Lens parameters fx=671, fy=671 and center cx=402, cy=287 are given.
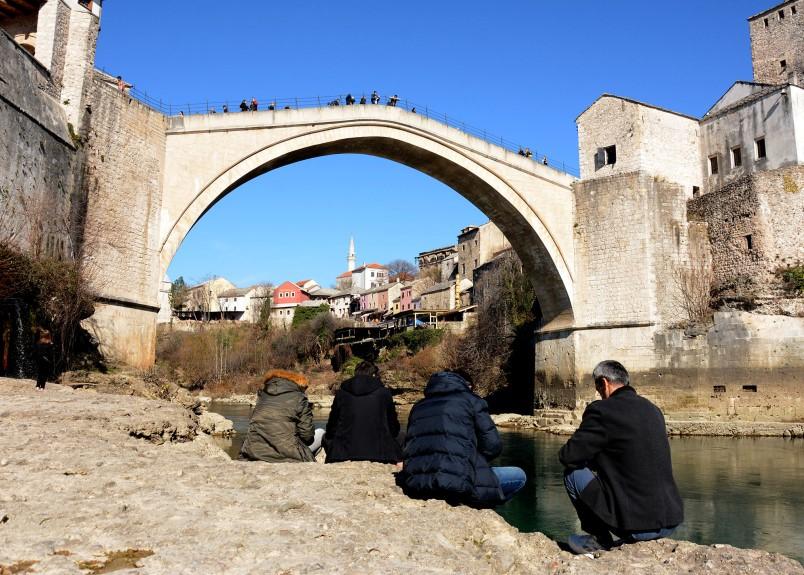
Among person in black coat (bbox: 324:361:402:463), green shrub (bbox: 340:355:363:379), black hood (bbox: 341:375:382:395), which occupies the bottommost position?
person in black coat (bbox: 324:361:402:463)

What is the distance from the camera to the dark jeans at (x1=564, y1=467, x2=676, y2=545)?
2.96m

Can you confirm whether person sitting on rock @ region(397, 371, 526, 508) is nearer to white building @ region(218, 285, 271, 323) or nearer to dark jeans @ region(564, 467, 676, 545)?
dark jeans @ region(564, 467, 676, 545)

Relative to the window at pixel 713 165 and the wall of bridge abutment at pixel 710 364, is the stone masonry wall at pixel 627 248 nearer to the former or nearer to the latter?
the wall of bridge abutment at pixel 710 364

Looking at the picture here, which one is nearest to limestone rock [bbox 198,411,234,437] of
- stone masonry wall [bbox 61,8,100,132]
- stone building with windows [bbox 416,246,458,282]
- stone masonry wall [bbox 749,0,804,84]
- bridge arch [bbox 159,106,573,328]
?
bridge arch [bbox 159,106,573,328]

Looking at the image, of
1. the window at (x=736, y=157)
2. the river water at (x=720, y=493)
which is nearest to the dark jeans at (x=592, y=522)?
the river water at (x=720, y=493)

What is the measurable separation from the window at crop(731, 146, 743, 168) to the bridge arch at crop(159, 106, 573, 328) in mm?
4492

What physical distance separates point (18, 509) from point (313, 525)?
130 cm

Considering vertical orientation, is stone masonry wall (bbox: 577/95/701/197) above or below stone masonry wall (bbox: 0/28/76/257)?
above

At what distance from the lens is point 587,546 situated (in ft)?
10.00

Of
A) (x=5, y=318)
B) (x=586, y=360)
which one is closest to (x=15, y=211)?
(x=5, y=318)

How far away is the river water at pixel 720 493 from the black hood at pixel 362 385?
3118 mm

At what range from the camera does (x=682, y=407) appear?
17078 millimetres

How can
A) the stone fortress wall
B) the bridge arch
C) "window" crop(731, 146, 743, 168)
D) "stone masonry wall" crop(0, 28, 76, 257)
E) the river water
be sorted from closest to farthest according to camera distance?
the river water → "stone masonry wall" crop(0, 28, 76, 257) → the bridge arch → the stone fortress wall → "window" crop(731, 146, 743, 168)

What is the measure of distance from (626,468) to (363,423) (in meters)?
2.05
